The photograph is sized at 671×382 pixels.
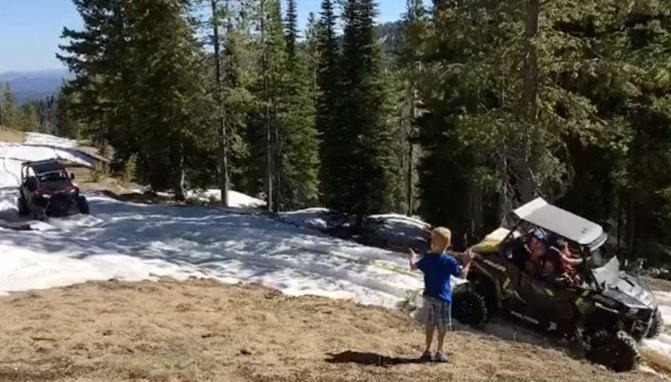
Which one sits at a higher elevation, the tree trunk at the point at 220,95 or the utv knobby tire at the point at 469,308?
the tree trunk at the point at 220,95

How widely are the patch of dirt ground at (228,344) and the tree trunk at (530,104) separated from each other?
572cm

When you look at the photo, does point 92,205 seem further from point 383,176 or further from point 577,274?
point 577,274

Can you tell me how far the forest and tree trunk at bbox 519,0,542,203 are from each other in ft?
0.11

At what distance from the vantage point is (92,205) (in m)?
23.5

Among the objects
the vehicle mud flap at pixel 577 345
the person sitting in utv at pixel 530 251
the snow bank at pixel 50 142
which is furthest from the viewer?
the snow bank at pixel 50 142

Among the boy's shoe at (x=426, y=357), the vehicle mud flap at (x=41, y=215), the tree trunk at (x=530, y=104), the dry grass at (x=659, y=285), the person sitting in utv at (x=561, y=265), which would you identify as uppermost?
the tree trunk at (x=530, y=104)

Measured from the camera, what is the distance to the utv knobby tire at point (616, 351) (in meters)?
9.89

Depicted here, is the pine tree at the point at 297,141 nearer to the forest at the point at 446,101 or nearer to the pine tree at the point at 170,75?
the forest at the point at 446,101

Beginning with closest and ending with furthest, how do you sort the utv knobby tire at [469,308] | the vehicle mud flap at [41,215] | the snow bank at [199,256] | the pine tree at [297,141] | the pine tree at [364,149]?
the utv knobby tire at [469,308] < the snow bank at [199,256] < the vehicle mud flap at [41,215] < the pine tree at [364,149] < the pine tree at [297,141]

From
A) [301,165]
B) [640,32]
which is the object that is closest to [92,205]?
[640,32]

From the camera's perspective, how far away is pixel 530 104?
15.2 m

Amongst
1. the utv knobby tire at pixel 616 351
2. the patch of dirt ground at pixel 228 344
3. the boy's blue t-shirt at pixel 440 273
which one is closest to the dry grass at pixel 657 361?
the utv knobby tire at pixel 616 351

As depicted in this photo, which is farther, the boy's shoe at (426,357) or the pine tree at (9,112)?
the pine tree at (9,112)

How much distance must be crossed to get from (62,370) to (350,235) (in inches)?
788
